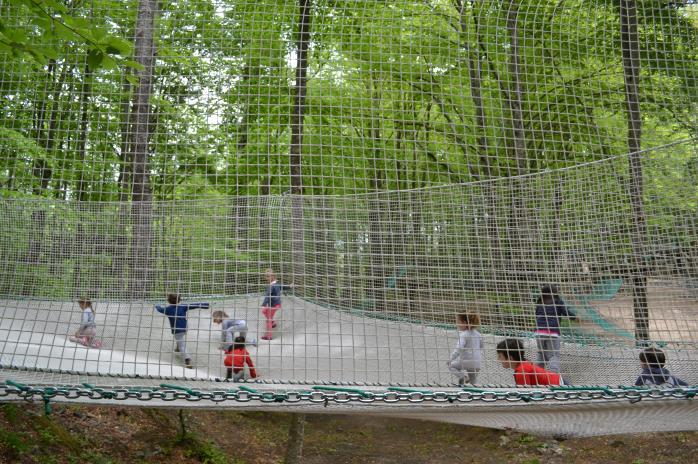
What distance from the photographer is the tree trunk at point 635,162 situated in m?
2.73

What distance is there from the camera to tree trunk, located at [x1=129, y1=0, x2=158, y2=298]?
269cm

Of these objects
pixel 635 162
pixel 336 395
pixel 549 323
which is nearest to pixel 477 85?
pixel 635 162

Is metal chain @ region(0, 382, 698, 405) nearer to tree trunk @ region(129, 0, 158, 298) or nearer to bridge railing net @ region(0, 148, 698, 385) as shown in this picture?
bridge railing net @ region(0, 148, 698, 385)

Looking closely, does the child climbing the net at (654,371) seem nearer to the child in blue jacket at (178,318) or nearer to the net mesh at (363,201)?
the net mesh at (363,201)

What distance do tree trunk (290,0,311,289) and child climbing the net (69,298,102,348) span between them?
0.85 metres

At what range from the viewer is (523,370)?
2533 mm

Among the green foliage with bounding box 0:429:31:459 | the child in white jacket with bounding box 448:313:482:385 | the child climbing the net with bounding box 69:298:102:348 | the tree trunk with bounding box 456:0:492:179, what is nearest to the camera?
the child climbing the net with bounding box 69:298:102:348

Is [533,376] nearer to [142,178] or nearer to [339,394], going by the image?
[339,394]

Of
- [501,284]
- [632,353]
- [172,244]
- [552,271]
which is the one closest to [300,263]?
[172,244]

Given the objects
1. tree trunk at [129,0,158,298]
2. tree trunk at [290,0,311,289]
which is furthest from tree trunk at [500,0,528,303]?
tree trunk at [129,0,158,298]

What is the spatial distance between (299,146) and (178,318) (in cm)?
93

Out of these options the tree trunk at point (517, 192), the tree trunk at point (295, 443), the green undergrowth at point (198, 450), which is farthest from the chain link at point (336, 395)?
the green undergrowth at point (198, 450)

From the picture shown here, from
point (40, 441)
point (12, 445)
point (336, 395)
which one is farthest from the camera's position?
point (40, 441)

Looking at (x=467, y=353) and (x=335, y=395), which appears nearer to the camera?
(x=335, y=395)
